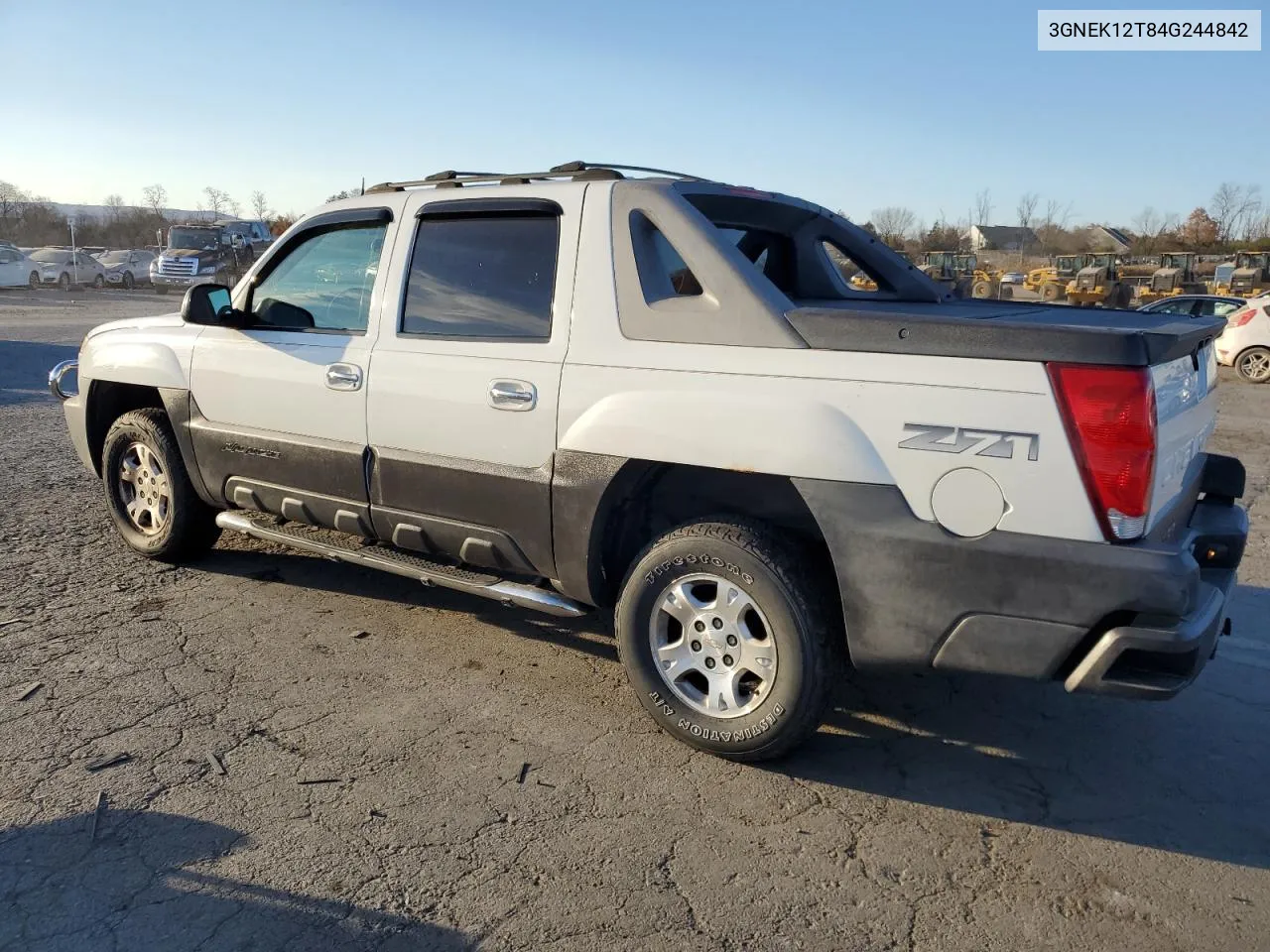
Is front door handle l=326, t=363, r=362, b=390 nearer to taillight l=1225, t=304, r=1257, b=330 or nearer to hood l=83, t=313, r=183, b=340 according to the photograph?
hood l=83, t=313, r=183, b=340

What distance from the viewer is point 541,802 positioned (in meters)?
3.16

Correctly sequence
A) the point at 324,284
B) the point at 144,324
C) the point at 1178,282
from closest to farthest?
the point at 324,284
the point at 144,324
the point at 1178,282

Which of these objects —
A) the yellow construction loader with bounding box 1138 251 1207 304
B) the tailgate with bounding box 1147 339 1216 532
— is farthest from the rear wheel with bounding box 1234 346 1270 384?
the yellow construction loader with bounding box 1138 251 1207 304

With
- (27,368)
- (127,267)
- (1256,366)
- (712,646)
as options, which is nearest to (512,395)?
(712,646)

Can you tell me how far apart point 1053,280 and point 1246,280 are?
1010 cm

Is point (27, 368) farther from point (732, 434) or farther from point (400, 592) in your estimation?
point (732, 434)

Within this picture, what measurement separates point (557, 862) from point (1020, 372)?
76.2 inches

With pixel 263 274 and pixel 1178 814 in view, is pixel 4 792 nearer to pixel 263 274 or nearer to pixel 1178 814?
pixel 263 274

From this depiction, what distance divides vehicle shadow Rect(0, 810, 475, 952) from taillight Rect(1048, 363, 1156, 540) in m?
2.10

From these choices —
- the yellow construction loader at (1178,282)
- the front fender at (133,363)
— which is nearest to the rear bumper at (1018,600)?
the front fender at (133,363)

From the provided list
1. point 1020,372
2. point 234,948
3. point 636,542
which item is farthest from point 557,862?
point 1020,372

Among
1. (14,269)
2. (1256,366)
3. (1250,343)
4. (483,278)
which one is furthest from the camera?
(14,269)

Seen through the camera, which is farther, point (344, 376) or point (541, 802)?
point (344, 376)

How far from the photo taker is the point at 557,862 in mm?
2848
